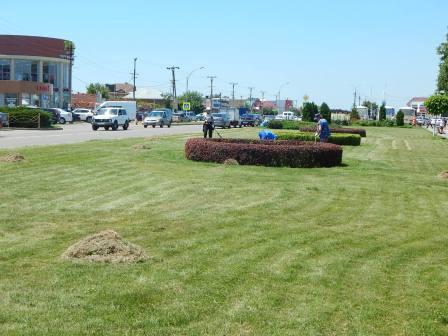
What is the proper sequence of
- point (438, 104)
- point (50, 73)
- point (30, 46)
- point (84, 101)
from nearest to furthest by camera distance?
1. point (438, 104)
2. point (30, 46)
3. point (50, 73)
4. point (84, 101)

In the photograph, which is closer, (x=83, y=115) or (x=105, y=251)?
(x=105, y=251)

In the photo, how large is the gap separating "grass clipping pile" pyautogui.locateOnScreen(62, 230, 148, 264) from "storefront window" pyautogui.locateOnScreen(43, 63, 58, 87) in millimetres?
88132

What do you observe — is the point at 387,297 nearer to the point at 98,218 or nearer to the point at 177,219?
the point at 177,219

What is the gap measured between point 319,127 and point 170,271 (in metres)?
20.2

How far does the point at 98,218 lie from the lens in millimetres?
10469

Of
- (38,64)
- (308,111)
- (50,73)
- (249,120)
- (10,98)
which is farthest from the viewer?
(50,73)

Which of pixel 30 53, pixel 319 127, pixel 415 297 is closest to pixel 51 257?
pixel 415 297

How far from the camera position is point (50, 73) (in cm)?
9250

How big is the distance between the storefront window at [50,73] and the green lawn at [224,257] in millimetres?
79267

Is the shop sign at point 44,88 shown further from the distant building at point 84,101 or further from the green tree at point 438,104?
the green tree at point 438,104

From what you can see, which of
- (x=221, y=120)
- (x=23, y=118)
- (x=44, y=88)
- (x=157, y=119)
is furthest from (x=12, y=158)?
(x=44, y=88)

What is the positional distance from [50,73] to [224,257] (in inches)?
3508

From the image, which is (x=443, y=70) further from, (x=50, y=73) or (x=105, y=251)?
(x=105, y=251)

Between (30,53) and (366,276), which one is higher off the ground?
(30,53)
